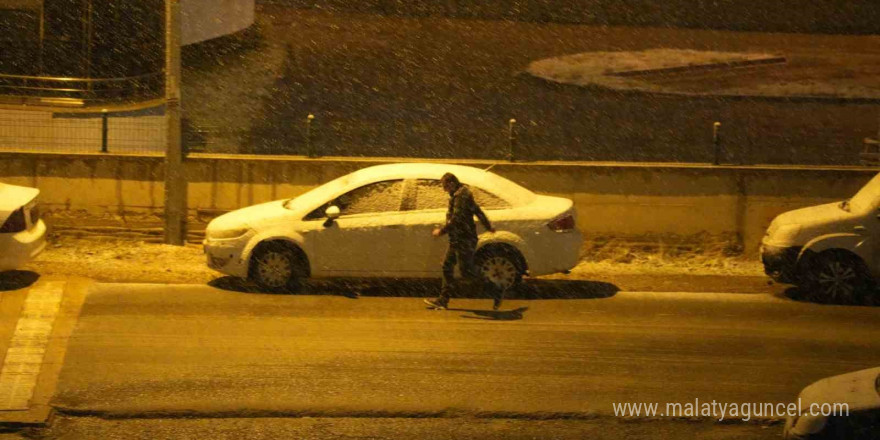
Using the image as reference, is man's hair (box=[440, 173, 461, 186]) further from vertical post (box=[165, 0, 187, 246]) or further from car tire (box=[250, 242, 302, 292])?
vertical post (box=[165, 0, 187, 246])

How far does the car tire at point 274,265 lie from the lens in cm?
1223

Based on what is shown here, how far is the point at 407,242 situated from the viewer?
480 inches

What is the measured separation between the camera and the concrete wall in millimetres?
15031

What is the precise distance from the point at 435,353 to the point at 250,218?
3730mm

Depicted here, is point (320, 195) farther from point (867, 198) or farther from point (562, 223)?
point (867, 198)

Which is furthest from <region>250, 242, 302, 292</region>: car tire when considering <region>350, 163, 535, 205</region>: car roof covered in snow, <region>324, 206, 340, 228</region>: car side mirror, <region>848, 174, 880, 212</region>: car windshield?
<region>848, 174, 880, 212</region>: car windshield

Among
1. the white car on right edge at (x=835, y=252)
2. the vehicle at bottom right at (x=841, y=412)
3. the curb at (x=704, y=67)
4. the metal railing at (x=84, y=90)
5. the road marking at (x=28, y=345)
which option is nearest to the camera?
the vehicle at bottom right at (x=841, y=412)

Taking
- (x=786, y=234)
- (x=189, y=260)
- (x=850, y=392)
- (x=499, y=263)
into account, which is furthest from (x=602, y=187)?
(x=850, y=392)

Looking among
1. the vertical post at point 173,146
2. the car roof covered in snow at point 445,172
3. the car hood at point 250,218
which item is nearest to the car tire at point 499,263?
the car roof covered in snow at point 445,172

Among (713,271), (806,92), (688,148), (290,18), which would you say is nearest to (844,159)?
(688,148)

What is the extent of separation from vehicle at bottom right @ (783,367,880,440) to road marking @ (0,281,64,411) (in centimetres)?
514

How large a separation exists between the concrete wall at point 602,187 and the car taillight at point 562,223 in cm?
265

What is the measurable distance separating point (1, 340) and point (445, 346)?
3.88m

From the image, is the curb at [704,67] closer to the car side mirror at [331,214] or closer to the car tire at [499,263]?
the car tire at [499,263]
